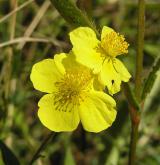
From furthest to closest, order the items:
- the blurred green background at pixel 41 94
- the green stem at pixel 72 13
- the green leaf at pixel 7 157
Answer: the blurred green background at pixel 41 94
the green leaf at pixel 7 157
the green stem at pixel 72 13

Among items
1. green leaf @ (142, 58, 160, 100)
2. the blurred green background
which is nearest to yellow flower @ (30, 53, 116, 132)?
green leaf @ (142, 58, 160, 100)

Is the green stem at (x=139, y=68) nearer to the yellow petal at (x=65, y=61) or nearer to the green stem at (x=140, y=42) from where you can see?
the green stem at (x=140, y=42)

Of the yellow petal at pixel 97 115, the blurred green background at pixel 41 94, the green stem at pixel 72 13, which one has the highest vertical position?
the green stem at pixel 72 13

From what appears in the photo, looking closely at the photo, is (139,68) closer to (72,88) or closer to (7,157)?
(72,88)

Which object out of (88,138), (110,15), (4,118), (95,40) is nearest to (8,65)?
(4,118)

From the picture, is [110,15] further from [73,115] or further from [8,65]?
[73,115]

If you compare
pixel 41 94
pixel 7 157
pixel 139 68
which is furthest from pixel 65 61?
pixel 41 94

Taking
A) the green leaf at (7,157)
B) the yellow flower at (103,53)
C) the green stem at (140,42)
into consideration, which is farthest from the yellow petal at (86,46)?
the green leaf at (7,157)

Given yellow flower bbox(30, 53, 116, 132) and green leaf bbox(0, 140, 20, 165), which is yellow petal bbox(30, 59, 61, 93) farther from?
green leaf bbox(0, 140, 20, 165)
